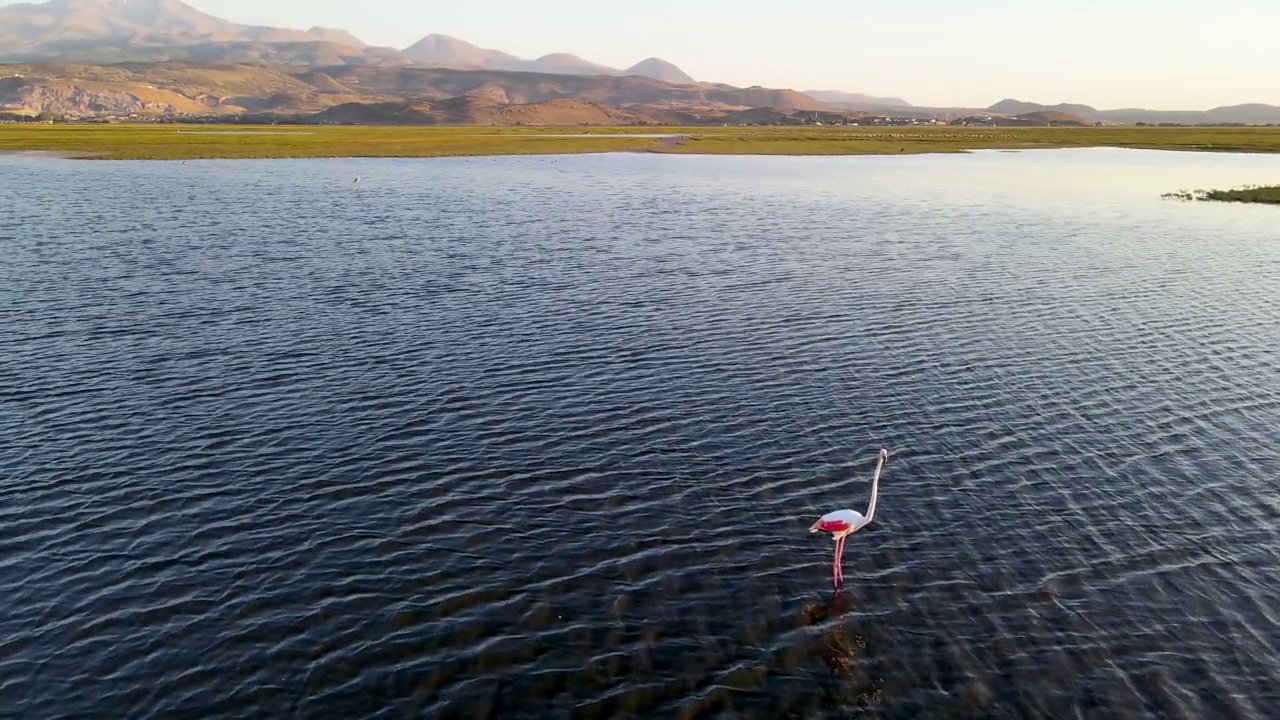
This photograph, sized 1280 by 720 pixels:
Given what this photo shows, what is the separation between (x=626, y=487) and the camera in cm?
2322

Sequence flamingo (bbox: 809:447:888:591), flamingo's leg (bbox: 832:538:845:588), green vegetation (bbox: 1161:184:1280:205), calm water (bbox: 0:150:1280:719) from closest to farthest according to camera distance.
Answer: calm water (bbox: 0:150:1280:719)
flamingo (bbox: 809:447:888:591)
flamingo's leg (bbox: 832:538:845:588)
green vegetation (bbox: 1161:184:1280:205)

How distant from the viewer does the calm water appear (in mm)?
16125

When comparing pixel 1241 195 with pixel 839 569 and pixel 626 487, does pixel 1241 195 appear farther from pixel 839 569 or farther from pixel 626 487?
pixel 839 569

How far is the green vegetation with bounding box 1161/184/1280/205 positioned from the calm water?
43181 mm

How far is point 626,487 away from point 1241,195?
89962 millimetres

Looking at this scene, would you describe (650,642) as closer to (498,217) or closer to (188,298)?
(188,298)

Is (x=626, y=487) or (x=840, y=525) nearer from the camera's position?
(x=840, y=525)

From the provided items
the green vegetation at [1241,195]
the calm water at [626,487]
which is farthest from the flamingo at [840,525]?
the green vegetation at [1241,195]

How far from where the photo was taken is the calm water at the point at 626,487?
1612 cm

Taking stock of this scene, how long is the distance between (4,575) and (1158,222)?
79467 millimetres

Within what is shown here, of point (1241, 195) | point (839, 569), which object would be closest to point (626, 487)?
point (839, 569)

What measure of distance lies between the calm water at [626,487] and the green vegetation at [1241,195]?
4318 centimetres

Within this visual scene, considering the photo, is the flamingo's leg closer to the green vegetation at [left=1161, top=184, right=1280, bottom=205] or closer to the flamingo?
the flamingo

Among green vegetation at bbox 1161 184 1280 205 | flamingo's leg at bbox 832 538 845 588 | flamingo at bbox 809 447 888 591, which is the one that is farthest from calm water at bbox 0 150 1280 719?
green vegetation at bbox 1161 184 1280 205
